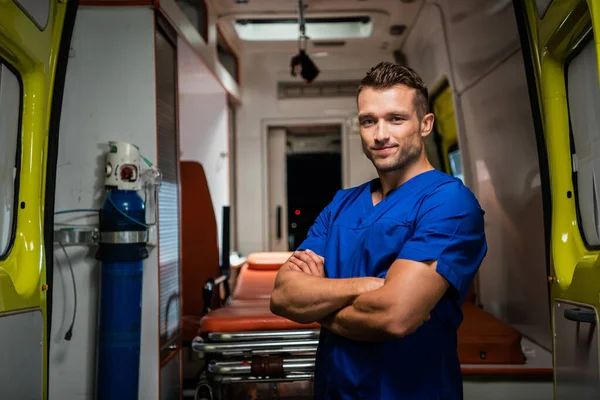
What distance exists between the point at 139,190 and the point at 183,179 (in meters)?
1.35

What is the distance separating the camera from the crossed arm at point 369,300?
1.44m

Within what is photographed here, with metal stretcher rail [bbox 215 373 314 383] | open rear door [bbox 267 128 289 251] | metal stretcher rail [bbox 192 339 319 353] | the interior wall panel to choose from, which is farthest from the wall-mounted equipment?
open rear door [bbox 267 128 289 251]

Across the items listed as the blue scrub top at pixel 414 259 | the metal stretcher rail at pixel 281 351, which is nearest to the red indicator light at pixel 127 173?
the metal stretcher rail at pixel 281 351

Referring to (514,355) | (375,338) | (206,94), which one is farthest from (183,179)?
(375,338)

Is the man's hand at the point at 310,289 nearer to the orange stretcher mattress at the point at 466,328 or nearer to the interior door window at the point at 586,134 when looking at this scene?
the interior door window at the point at 586,134

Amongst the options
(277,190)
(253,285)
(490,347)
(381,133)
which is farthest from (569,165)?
(277,190)

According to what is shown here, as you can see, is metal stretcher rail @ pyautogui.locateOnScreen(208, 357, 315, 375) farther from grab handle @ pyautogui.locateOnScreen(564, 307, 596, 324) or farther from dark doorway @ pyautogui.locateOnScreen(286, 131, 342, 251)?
dark doorway @ pyautogui.locateOnScreen(286, 131, 342, 251)

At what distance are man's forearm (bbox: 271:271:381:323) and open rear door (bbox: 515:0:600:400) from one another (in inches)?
29.7

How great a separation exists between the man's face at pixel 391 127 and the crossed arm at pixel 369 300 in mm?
347

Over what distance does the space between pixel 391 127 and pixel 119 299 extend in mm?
1731

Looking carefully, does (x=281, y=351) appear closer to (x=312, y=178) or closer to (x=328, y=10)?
(x=328, y=10)

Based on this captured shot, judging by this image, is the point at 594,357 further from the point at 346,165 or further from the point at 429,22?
the point at 346,165

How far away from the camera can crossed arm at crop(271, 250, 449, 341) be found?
56.5 inches

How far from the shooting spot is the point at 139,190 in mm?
2818
